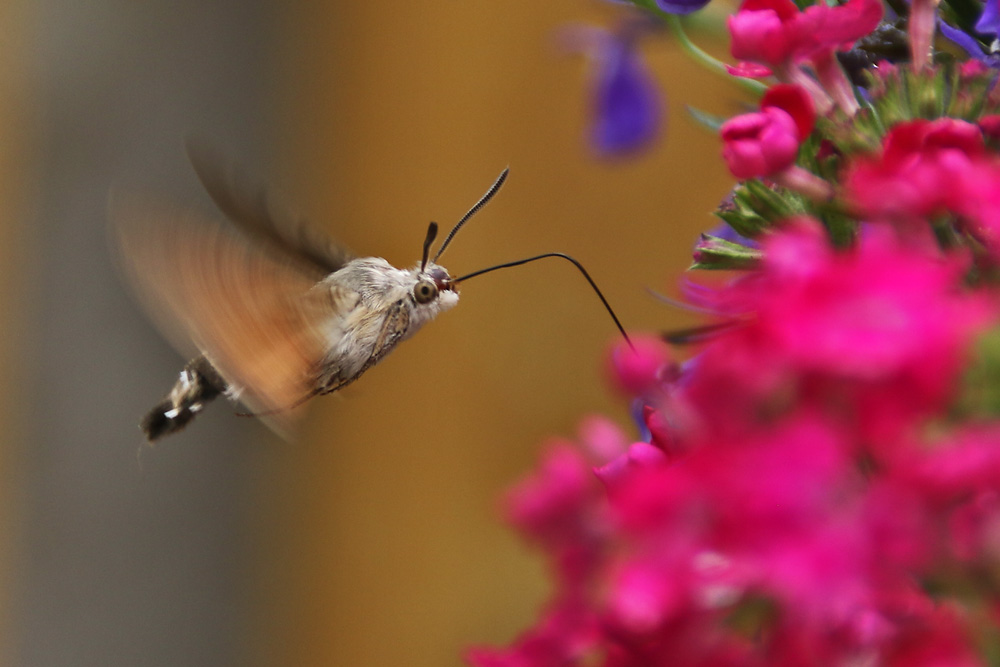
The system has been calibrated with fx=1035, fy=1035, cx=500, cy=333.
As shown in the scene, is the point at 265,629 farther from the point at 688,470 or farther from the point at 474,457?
the point at 688,470

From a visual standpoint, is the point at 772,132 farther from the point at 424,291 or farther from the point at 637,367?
the point at 424,291

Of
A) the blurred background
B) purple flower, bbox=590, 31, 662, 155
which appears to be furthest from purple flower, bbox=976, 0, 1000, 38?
the blurred background

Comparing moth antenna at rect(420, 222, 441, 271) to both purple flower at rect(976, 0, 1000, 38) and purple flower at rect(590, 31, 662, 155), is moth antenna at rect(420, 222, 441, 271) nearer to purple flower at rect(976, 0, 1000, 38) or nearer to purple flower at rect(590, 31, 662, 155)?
purple flower at rect(590, 31, 662, 155)

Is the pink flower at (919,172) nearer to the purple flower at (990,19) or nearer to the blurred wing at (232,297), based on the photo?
the purple flower at (990,19)

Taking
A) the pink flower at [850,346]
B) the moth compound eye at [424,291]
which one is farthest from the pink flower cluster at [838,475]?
the moth compound eye at [424,291]

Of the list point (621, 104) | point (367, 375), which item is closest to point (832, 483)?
point (621, 104)
